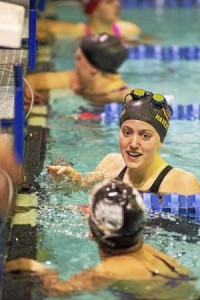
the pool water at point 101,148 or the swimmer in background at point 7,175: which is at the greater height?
the swimmer in background at point 7,175

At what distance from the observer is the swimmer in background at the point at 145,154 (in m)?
4.42

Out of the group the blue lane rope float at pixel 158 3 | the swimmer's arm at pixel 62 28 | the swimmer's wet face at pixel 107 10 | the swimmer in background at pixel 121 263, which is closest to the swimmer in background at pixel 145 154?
the swimmer in background at pixel 121 263

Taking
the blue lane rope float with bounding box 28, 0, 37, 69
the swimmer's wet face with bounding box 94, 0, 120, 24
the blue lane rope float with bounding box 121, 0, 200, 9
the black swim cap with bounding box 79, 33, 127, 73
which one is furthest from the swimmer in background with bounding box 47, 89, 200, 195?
the blue lane rope float with bounding box 121, 0, 200, 9

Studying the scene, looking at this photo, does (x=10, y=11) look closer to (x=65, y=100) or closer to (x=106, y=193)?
(x=106, y=193)

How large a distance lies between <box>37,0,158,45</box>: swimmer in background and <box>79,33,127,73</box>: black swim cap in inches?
81.5

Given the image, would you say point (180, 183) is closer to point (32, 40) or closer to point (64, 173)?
point (64, 173)

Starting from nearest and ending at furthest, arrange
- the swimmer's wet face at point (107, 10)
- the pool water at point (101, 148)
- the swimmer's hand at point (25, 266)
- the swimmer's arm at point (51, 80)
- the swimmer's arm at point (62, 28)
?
1. the swimmer's hand at point (25, 266)
2. the pool water at point (101, 148)
3. the swimmer's arm at point (51, 80)
4. the swimmer's wet face at point (107, 10)
5. the swimmer's arm at point (62, 28)

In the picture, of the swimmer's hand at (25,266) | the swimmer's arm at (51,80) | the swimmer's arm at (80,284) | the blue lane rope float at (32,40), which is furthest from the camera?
the swimmer's arm at (51,80)

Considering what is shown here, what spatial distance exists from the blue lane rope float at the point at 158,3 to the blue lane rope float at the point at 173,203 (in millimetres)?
7823

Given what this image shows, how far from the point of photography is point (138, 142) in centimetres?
438

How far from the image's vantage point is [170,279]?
142 inches

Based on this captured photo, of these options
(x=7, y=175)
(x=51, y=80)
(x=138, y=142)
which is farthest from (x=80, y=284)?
(x=51, y=80)

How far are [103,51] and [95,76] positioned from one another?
0.97 ft

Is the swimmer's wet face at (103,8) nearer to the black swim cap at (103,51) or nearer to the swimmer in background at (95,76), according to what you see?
the swimmer in background at (95,76)
